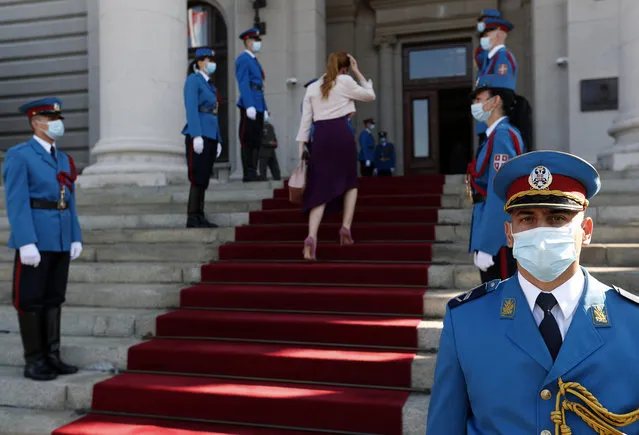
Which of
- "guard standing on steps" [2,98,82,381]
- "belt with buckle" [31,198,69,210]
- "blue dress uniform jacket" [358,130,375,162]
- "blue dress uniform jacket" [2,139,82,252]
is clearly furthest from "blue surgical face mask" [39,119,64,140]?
"blue dress uniform jacket" [358,130,375,162]

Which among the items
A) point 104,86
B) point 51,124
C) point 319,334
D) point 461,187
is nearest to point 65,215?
point 51,124

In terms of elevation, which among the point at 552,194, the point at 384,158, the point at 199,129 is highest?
the point at 384,158

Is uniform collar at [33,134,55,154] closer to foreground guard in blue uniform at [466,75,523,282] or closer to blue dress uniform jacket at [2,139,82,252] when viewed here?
blue dress uniform jacket at [2,139,82,252]

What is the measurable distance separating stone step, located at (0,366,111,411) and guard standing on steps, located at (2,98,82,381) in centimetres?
9

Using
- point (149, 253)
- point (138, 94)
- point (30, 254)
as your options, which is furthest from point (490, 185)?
point (138, 94)

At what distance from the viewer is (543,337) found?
1.47m

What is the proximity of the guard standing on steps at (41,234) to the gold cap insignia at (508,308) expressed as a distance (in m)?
3.45

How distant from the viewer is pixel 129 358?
4426 millimetres

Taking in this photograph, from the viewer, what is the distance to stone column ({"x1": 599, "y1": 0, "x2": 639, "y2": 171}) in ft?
24.4

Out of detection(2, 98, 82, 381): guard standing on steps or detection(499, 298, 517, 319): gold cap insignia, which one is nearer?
detection(499, 298, 517, 319): gold cap insignia

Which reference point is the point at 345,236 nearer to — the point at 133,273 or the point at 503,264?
the point at 133,273

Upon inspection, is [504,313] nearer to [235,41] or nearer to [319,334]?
[319,334]

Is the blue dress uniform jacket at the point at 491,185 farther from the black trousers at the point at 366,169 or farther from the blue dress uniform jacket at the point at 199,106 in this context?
the black trousers at the point at 366,169

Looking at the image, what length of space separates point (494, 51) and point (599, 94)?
4.41m
